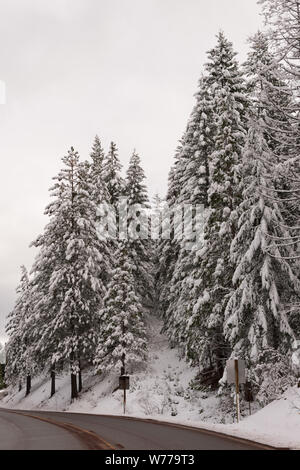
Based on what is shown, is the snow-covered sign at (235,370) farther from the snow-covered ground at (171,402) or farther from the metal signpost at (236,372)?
the snow-covered ground at (171,402)

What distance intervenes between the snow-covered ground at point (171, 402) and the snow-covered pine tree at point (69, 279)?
309 cm

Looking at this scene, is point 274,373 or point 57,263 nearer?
point 274,373

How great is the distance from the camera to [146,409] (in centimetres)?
2472

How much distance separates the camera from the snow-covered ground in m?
13.4

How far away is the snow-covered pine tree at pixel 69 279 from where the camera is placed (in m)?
31.2

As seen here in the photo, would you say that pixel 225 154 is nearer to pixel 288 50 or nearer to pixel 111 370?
pixel 288 50

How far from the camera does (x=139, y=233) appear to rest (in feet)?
128

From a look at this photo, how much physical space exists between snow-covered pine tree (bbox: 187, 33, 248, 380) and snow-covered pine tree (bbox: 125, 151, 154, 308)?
Result: 12.6m

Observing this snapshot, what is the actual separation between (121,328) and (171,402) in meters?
7.12

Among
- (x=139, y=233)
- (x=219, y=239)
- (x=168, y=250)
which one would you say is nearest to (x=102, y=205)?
(x=139, y=233)

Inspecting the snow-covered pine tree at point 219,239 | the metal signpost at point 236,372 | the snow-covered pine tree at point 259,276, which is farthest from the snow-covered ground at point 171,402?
the snow-covered pine tree at point 259,276

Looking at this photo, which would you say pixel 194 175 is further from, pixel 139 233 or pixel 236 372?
pixel 236 372

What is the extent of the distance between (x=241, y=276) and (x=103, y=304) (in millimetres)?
15093

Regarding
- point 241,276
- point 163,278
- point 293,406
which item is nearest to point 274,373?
point 293,406
